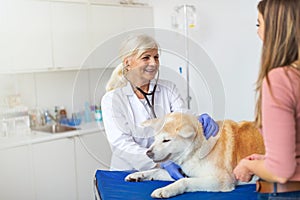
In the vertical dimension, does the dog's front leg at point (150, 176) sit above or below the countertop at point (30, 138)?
above

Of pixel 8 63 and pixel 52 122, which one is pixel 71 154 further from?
pixel 8 63

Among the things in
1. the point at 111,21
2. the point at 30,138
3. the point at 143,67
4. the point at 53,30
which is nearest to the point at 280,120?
the point at 143,67

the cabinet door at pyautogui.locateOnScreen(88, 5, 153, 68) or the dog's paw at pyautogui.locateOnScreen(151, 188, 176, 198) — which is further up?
the cabinet door at pyautogui.locateOnScreen(88, 5, 153, 68)

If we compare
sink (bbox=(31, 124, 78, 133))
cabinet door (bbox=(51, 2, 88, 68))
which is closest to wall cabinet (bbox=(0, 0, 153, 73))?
cabinet door (bbox=(51, 2, 88, 68))

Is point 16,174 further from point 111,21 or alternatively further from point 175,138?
point 175,138

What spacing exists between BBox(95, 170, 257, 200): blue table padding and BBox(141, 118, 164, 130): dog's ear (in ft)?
0.66

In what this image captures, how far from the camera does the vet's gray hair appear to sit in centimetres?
146

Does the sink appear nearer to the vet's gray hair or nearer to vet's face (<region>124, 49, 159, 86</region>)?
the vet's gray hair

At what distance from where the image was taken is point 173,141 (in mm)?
1182

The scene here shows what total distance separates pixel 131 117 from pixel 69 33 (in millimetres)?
1471

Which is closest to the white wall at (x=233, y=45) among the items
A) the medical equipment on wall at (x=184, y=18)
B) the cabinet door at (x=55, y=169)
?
the medical equipment on wall at (x=184, y=18)

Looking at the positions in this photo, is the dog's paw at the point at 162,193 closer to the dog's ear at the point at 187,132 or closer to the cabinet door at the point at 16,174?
the dog's ear at the point at 187,132

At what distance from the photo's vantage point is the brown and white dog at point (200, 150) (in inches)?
45.8

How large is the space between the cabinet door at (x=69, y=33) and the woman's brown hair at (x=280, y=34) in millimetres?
Answer: 2078
